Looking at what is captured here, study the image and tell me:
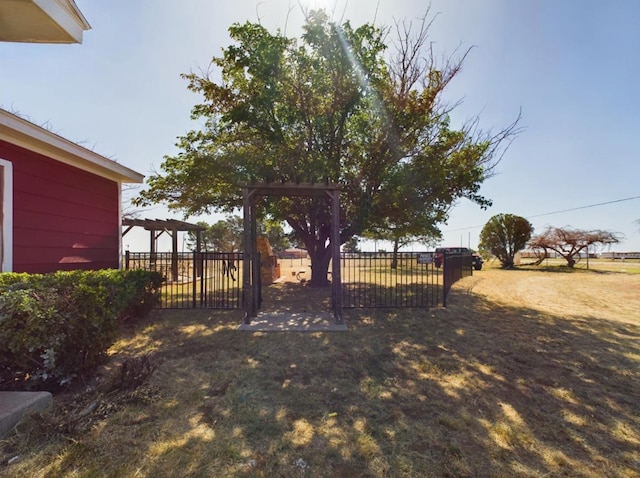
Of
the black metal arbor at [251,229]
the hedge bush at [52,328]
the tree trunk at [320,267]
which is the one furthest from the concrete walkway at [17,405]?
the tree trunk at [320,267]

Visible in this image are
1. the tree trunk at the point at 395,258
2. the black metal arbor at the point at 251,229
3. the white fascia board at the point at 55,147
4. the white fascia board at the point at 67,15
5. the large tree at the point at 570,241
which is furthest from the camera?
the large tree at the point at 570,241

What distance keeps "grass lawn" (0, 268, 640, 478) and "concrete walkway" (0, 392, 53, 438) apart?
93mm

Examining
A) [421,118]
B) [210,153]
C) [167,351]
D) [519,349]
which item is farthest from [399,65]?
[167,351]

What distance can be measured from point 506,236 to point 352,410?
24196 millimetres

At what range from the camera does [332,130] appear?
29.9 feet

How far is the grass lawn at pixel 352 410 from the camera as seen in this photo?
2.17 metres

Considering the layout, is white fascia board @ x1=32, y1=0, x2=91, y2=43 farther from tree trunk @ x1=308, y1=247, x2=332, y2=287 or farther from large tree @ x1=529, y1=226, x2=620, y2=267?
large tree @ x1=529, y1=226, x2=620, y2=267

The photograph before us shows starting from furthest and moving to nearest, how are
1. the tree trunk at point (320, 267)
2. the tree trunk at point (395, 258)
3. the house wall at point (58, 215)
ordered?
the tree trunk at point (320, 267) → the tree trunk at point (395, 258) → the house wall at point (58, 215)

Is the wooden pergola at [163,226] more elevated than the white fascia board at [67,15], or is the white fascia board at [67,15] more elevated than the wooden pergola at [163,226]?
the white fascia board at [67,15]

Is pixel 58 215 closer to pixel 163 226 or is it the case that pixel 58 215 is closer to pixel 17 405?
pixel 17 405

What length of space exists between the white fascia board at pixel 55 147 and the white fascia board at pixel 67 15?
1976 millimetres

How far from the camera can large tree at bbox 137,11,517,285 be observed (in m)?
8.02

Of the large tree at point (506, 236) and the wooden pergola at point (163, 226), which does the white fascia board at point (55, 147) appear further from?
the large tree at point (506, 236)

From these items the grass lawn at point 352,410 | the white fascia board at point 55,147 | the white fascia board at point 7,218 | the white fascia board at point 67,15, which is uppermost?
the white fascia board at point 67,15
